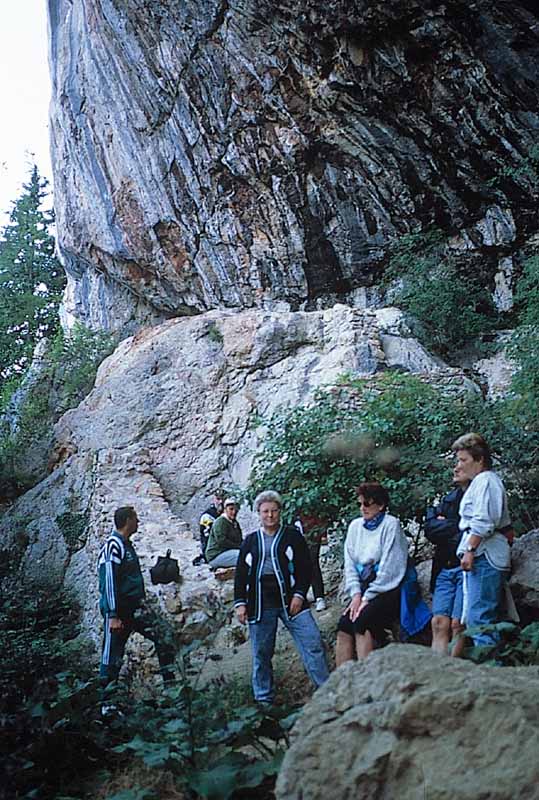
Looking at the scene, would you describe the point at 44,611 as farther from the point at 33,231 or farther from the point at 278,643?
the point at 33,231

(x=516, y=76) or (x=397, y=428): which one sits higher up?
(x=516, y=76)

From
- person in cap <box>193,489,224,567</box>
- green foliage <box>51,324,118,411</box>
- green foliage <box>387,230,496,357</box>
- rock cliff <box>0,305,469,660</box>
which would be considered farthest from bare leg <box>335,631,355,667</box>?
green foliage <box>51,324,118,411</box>

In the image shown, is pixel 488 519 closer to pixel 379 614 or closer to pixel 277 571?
pixel 379 614

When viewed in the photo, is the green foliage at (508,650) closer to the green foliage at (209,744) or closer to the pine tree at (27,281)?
the green foliage at (209,744)

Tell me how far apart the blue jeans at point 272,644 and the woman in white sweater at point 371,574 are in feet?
0.76

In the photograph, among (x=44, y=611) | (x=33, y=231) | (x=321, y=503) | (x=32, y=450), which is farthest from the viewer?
(x=33, y=231)

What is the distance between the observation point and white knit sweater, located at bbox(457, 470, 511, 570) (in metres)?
4.45

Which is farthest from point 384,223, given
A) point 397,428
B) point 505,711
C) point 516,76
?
point 505,711

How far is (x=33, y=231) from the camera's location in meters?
30.1

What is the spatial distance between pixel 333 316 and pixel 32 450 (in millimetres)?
7080

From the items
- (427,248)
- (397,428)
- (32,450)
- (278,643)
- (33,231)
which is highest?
(33,231)

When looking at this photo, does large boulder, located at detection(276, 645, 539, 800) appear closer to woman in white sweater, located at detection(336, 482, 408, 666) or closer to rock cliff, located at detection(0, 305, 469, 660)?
woman in white sweater, located at detection(336, 482, 408, 666)

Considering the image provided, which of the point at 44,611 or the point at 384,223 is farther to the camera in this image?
the point at 384,223

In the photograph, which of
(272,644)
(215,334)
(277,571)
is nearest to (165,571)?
(272,644)
